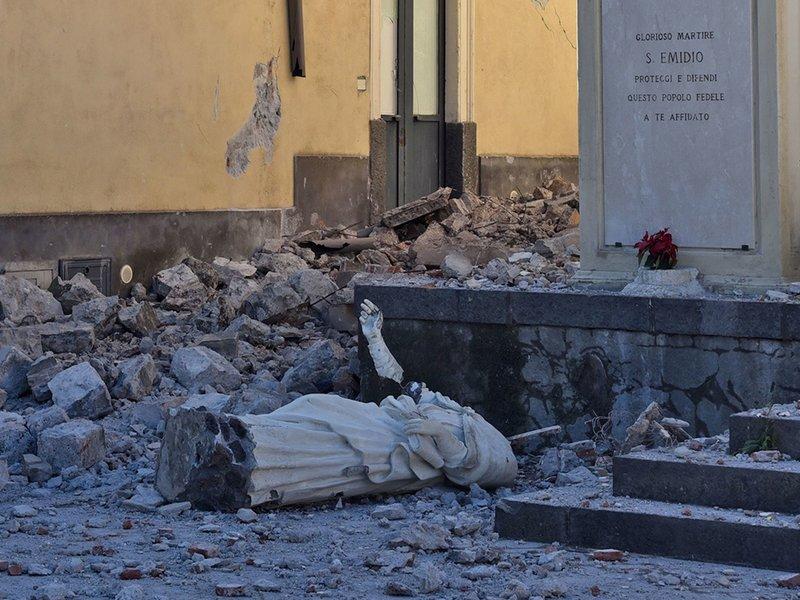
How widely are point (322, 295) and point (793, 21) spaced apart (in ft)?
13.1

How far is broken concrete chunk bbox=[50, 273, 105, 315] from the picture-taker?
10352 mm

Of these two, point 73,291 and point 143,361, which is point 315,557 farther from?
point 73,291

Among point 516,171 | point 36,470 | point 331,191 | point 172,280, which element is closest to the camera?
point 36,470

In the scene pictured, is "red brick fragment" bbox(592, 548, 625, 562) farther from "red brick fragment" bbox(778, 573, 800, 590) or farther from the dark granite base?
"red brick fragment" bbox(778, 573, 800, 590)

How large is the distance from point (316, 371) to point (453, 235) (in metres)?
5.39

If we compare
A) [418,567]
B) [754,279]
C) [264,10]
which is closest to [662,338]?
[754,279]

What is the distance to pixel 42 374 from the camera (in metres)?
8.27

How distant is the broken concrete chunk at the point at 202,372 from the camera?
8.53 metres

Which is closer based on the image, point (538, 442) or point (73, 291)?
point (538, 442)

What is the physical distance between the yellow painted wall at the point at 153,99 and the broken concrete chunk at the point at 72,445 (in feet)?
11.8

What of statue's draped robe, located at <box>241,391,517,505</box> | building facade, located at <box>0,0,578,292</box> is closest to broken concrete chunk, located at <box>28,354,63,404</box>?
statue's draped robe, located at <box>241,391,517,505</box>

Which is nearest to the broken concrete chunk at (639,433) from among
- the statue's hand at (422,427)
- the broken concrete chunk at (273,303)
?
the statue's hand at (422,427)

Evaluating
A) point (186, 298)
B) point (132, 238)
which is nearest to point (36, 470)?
point (186, 298)

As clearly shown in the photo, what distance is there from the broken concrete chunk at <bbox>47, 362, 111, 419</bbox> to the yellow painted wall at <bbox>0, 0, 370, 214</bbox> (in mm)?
2803
